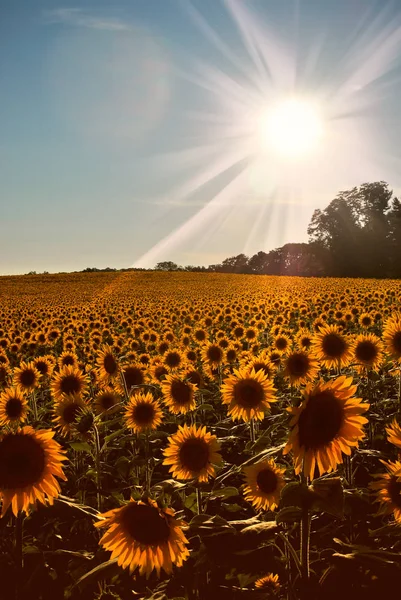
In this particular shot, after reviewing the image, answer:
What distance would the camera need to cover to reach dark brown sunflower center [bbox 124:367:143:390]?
7055 mm

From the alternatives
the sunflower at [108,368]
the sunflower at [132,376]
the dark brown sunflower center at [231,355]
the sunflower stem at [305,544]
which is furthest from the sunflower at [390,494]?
the dark brown sunflower center at [231,355]

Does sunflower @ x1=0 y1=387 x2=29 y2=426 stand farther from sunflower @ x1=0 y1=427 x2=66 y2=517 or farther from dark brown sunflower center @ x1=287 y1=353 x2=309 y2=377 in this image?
sunflower @ x1=0 y1=427 x2=66 y2=517

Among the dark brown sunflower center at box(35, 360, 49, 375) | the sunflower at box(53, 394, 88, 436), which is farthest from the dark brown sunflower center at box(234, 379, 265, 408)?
the dark brown sunflower center at box(35, 360, 49, 375)

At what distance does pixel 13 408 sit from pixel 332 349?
159 inches

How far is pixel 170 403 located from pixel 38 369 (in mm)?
3583

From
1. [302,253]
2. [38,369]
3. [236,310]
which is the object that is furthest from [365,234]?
[38,369]

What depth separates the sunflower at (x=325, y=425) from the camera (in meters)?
2.20

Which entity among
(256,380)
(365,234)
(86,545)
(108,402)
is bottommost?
(86,545)

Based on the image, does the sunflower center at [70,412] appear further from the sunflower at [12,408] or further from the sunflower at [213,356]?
the sunflower at [213,356]

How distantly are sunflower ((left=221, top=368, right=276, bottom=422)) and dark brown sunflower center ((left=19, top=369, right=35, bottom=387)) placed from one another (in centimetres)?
396

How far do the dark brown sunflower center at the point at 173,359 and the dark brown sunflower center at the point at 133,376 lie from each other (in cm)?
136

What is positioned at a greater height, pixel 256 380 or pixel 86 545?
pixel 256 380

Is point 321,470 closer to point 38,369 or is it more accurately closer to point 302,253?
point 38,369

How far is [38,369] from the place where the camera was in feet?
28.4
